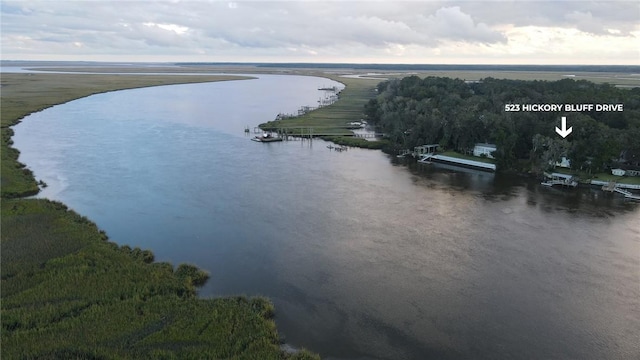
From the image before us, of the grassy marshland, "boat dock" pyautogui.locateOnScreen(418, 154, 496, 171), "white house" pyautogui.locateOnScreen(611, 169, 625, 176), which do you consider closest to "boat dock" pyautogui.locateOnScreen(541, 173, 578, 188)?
"white house" pyautogui.locateOnScreen(611, 169, 625, 176)

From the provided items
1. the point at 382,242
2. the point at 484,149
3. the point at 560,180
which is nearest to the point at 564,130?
the point at 560,180

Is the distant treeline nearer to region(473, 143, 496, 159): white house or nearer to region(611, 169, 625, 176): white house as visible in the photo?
region(473, 143, 496, 159): white house

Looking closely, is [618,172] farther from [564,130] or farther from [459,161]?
[459,161]

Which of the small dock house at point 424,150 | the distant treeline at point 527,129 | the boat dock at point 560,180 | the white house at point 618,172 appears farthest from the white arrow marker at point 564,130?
the small dock house at point 424,150

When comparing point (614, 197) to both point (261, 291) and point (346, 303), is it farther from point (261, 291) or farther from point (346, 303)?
point (261, 291)

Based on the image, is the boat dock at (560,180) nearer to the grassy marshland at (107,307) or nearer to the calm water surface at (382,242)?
the calm water surface at (382,242)

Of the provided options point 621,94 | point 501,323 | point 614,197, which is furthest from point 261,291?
point 621,94
